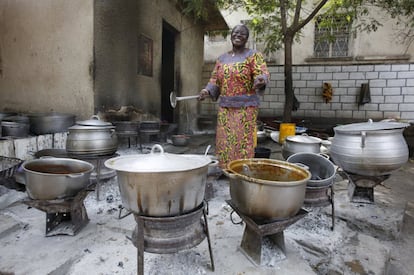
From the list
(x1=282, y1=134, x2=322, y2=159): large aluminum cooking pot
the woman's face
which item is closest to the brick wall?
(x1=282, y1=134, x2=322, y2=159): large aluminum cooking pot

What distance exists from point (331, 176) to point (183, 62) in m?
6.38

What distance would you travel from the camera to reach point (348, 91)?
8.60 meters

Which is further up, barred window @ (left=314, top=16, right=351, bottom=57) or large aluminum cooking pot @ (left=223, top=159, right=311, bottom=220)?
barred window @ (left=314, top=16, right=351, bottom=57)

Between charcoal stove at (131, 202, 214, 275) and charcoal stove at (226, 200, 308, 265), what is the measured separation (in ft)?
1.38

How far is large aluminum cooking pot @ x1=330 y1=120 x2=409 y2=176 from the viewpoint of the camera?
2742 mm

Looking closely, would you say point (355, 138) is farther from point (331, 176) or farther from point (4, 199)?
point (4, 199)

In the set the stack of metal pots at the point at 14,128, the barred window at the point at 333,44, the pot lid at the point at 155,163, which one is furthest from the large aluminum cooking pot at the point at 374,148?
the barred window at the point at 333,44

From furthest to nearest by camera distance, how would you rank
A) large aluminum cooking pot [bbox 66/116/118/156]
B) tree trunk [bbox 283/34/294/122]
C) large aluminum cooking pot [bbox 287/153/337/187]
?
tree trunk [bbox 283/34/294/122], large aluminum cooking pot [bbox 66/116/118/156], large aluminum cooking pot [bbox 287/153/337/187]

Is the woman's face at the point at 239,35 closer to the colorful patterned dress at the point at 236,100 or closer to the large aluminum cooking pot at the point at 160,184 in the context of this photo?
the colorful patterned dress at the point at 236,100

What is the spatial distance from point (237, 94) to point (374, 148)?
160 centimetres

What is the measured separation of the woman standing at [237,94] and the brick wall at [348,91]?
21.0ft

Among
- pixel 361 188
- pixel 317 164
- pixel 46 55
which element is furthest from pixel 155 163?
pixel 46 55

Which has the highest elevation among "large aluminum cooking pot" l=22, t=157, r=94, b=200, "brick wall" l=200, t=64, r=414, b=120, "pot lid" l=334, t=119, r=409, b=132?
"brick wall" l=200, t=64, r=414, b=120

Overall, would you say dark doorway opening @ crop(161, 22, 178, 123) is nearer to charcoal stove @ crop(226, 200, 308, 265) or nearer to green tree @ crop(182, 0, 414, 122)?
green tree @ crop(182, 0, 414, 122)
